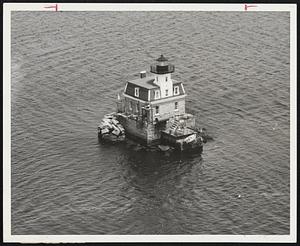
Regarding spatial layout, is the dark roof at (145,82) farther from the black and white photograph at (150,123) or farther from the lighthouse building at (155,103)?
the black and white photograph at (150,123)

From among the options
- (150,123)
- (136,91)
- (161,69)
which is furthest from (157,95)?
(150,123)

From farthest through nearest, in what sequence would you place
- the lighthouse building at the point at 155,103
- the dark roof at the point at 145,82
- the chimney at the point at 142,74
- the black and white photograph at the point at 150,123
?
the chimney at the point at 142,74
the dark roof at the point at 145,82
the lighthouse building at the point at 155,103
the black and white photograph at the point at 150,123

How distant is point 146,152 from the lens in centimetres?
7475

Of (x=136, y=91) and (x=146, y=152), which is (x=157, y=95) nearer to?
(x=136, y=91)

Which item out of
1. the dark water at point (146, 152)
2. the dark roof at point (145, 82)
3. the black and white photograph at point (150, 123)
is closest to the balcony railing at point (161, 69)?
the black and white photograph at point (150, 123)

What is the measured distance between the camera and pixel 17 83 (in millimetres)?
82750

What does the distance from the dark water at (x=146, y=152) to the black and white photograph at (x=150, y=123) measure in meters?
0.17

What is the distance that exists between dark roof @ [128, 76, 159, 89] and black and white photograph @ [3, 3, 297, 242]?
233mm

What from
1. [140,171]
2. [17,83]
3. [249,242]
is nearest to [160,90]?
[140,171]

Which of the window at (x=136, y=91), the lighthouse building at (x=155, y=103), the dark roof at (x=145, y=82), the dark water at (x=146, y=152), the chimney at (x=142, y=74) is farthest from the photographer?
the chimney at (x=142, y=74)

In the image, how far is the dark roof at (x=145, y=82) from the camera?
77500 millimetres

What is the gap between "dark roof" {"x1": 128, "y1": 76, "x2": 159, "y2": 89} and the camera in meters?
77.5

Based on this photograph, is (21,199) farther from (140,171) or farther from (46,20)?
(46,20)

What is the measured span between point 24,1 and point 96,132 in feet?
91.4
